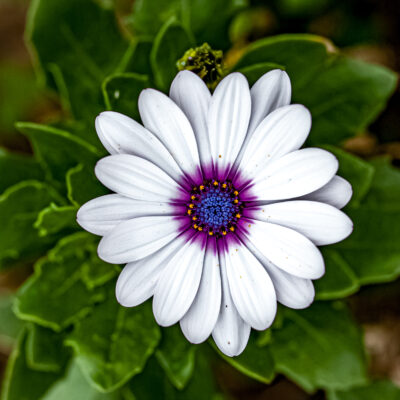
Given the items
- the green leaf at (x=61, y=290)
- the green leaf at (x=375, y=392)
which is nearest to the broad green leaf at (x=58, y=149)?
the green leaf at (x=61, y=290)

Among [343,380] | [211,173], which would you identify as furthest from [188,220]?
[343,380]

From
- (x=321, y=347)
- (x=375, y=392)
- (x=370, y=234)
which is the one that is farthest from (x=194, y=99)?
(x=375, y=392)

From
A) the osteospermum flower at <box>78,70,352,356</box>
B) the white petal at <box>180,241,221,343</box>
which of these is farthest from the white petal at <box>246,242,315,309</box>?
the white petal at <box>180,241,221,343</box>

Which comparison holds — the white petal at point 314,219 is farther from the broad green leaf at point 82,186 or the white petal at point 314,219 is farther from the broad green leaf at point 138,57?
the broad green leaf at point 138,57

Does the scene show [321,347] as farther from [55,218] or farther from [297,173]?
[55,218]

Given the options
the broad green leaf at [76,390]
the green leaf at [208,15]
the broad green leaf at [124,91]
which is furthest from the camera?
the broad green leaf at [76,390]

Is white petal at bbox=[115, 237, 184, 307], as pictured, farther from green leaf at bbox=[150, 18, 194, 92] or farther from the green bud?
green leaf at bbox=[150, 18, 194, 92]

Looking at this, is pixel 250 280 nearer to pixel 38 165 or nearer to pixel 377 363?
pixel 38 165
